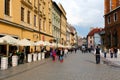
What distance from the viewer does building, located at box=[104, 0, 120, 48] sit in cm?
6138

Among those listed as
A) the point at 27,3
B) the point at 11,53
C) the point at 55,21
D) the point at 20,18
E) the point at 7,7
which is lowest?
the point at 11,53

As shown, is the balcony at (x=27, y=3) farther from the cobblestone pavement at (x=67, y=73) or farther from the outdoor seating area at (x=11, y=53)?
the cobblestone pavement at (x=67, y=73)

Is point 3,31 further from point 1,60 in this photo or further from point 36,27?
point 36,27

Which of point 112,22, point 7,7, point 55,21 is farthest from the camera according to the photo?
point 55,21

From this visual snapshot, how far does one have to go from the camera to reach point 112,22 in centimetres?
6588

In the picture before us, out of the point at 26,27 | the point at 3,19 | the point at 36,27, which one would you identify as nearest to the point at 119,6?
the point at 36,27

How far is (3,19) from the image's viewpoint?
26016 millimetres

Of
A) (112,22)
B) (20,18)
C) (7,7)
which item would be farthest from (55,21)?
(7,7)

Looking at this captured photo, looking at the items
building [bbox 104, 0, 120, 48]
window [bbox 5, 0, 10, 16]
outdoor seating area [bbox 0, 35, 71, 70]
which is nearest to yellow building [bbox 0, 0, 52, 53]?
window [bbox 5, 0, 10, 16]

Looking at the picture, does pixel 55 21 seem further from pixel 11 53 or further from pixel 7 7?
pixel 11 53

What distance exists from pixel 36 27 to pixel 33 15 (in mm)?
3234

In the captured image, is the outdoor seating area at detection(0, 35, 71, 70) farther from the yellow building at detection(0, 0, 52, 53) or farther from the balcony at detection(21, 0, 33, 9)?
the balcony at detection(21, 0, 33, 9)

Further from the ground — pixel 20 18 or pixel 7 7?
pixel 7 7

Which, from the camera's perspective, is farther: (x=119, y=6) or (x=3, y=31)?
(x=119, y=6)
